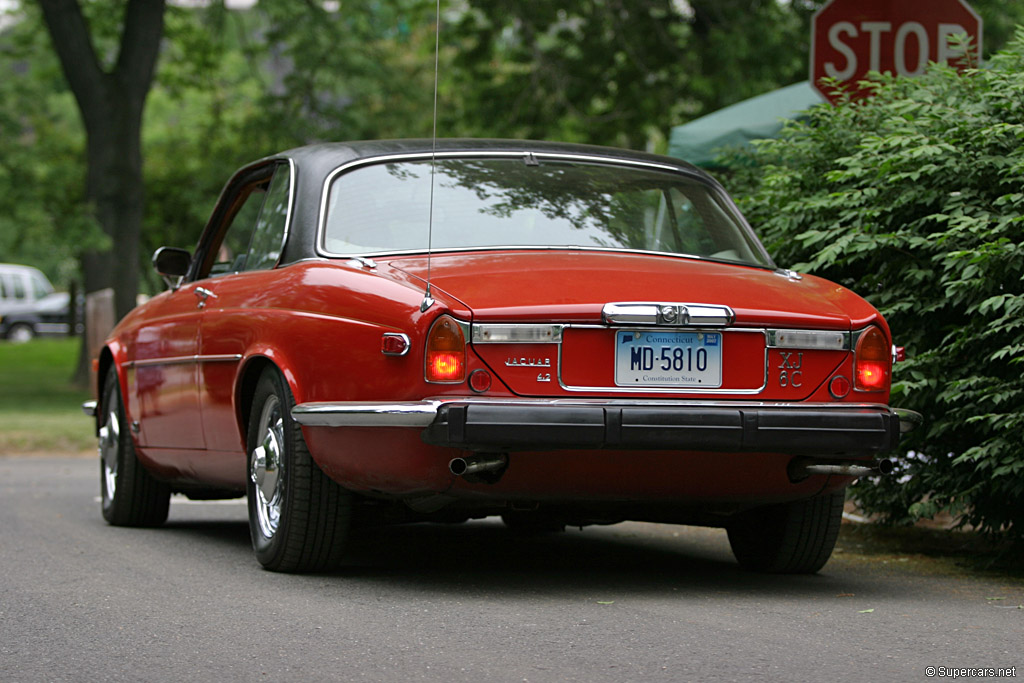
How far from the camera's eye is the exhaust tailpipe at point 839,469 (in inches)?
213

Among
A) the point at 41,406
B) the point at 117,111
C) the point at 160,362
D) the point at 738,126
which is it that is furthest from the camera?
the point at 117,111

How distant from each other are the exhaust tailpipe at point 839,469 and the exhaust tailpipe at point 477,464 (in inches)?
40.9

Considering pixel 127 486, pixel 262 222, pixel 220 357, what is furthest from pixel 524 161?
pixel 127 486

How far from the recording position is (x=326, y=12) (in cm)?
2545

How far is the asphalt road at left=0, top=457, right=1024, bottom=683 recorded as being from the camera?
4.18 metres

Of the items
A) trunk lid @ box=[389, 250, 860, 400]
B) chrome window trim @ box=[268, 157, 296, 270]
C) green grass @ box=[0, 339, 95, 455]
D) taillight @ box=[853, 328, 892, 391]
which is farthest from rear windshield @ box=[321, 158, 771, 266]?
green grass @ box=[0, 339, 95, 455]

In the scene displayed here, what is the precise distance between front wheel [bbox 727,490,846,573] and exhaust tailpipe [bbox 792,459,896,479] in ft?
1.66

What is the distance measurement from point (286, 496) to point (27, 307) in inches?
2027

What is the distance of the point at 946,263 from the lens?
6.27 meters

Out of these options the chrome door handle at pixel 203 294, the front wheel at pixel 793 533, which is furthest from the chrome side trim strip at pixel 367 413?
the front wheel at pixel 793 533

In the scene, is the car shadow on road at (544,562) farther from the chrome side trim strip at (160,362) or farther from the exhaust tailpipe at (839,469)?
the chrome side trim strip at (160,362)

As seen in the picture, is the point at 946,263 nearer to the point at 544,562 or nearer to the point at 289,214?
the point at 544,562

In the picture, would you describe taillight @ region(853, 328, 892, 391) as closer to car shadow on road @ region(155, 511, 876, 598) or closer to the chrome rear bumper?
the chrome rear bumper

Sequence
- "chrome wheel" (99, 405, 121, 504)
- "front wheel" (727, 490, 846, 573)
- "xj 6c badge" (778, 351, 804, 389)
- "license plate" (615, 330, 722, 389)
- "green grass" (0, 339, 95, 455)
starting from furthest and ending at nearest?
"green grass" (0, 339, 95, 455), "chrome wheel" (99, 405, 121, 504), "front wheel" (727, 490, 846, 573), "xj 6c badge" (778, 351, 804, 389), "license plate" (615, 330, 722, 389)
